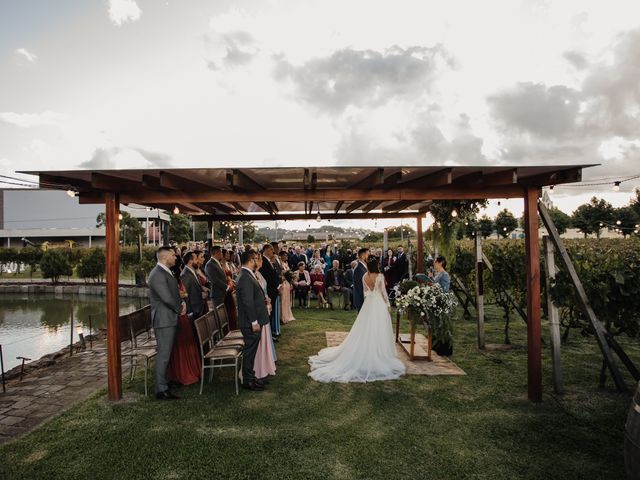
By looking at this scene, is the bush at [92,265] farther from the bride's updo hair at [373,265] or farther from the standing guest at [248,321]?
the bride's updo hair at [373,265]

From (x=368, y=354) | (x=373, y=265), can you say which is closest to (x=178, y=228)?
(x=373, y=265)

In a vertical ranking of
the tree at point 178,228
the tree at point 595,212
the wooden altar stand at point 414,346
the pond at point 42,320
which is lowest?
the pond at point 42,320

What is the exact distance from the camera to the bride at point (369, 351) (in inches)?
248

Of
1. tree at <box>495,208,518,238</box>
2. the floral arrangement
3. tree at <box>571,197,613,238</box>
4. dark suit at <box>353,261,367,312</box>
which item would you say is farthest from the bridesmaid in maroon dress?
tree at <box>495,208,518,238</box>

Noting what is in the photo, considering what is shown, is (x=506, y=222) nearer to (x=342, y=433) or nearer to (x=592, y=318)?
(x=592, y=318)

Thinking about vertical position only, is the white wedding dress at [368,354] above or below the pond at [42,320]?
above

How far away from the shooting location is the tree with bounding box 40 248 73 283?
2172cm

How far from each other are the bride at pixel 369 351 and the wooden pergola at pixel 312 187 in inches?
61.7

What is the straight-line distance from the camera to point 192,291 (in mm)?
6906

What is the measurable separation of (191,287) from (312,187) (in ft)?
9.50

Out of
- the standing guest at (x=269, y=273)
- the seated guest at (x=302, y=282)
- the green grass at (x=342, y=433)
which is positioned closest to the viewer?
the green grass at (x=342, y=433)

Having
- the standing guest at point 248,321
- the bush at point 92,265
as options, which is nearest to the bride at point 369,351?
the standing guest at point 248,321

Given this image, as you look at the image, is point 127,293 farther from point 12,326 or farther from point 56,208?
point 56,208

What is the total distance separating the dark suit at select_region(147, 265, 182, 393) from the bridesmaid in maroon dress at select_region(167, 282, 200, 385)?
1.43 ft
